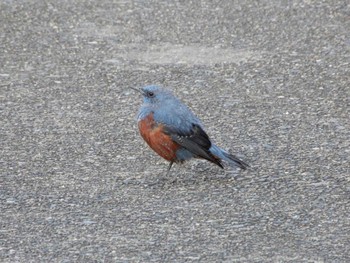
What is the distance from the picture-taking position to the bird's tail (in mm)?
7125

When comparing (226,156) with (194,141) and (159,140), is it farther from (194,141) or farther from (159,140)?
(159,140)

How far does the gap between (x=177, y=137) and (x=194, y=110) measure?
1.49 m

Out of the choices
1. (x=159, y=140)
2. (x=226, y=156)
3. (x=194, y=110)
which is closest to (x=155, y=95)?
(x=159, y=140)

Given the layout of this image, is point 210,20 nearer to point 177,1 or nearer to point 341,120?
point 177,1

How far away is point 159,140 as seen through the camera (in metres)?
7.13

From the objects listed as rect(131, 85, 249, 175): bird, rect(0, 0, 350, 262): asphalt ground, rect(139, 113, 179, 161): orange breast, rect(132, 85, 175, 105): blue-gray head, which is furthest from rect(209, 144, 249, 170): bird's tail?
rect(132, 85, 175, 105): blue-gray head

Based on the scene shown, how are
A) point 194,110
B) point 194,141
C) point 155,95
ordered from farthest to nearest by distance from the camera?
point 194,110
point 155,95
point 194,141

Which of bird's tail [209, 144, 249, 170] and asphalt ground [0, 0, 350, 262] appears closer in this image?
asphalt ground [0, 0, 350, 262]

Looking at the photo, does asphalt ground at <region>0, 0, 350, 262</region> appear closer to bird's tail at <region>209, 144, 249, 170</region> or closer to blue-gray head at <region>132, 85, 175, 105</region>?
bird's tail at <region>209, 144, 249, 170</region>

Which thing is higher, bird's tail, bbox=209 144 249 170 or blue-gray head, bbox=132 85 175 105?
blue-gray head, bbox=132 85 175 105

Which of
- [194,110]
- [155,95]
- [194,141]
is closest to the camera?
[194,141]

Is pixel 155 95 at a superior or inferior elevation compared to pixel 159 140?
superior

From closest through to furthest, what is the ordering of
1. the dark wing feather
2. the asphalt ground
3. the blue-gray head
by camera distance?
the asphalt ground → the dark wing feather → the blue-gray head

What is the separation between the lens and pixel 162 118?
7.16 meters
